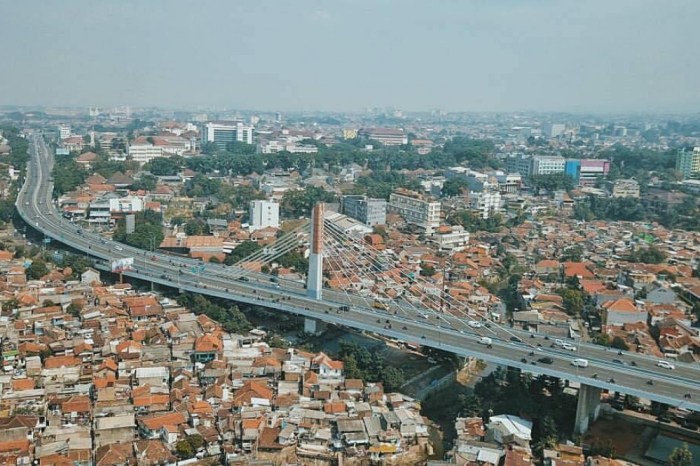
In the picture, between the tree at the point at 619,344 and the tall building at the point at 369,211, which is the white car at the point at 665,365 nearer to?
the tree at the point at 619,344

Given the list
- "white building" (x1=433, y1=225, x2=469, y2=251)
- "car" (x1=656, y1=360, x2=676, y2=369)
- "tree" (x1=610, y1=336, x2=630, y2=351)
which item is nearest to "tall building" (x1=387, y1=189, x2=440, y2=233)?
"white building" (x1=433, y1=225, x2=469, y2=251)

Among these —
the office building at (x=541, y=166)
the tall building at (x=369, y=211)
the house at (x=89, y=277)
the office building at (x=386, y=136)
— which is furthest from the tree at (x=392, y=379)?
the office building at (x=386, y=136)

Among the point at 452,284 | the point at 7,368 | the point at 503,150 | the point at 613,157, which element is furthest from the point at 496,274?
the point at 503,150

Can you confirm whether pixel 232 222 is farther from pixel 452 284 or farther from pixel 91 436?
pixel 91 436

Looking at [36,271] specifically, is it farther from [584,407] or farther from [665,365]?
[665,365]

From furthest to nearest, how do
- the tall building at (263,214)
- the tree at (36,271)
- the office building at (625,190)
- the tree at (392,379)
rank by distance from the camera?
1. the office building at (625,190)
2. the tall building at (263,214)
3. the tree at (36,271)
4. the tree at (392,379)

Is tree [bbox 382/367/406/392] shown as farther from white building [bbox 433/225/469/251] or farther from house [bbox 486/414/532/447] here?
white building [bbox 433/225/469/251]
